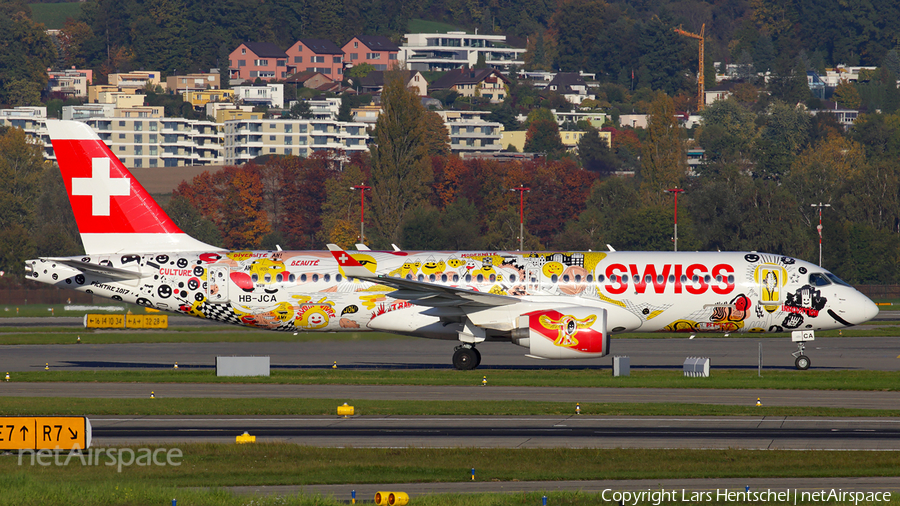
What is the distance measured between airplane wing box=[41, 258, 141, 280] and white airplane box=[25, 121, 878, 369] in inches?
2.1

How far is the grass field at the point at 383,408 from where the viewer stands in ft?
96.2

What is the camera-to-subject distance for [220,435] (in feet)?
86.2

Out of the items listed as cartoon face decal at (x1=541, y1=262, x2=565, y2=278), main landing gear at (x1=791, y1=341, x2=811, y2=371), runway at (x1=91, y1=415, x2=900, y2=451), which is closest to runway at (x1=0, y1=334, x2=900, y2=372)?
main landing gear at (x1=791, y1=341, x2=811, y2=371)

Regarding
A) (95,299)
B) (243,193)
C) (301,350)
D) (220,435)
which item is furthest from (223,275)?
(243,193)

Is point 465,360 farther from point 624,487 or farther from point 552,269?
point 624,487

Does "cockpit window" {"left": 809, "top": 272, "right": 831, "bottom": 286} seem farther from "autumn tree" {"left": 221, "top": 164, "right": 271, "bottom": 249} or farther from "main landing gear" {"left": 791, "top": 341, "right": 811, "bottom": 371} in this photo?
"autumn tree" {"left": 221, "top": 164, "right": 271, "bottom": 249}

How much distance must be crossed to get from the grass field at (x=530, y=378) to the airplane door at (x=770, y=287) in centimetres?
225

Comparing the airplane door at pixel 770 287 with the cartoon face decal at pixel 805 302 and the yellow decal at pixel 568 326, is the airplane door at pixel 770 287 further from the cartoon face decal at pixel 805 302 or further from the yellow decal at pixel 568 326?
the yellow decal at pixel 568 326

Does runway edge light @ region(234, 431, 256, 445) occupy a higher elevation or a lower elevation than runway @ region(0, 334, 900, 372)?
higher

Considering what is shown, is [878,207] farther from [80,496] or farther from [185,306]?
[80,496]

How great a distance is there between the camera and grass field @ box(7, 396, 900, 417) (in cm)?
2933

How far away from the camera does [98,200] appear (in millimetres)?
39656
